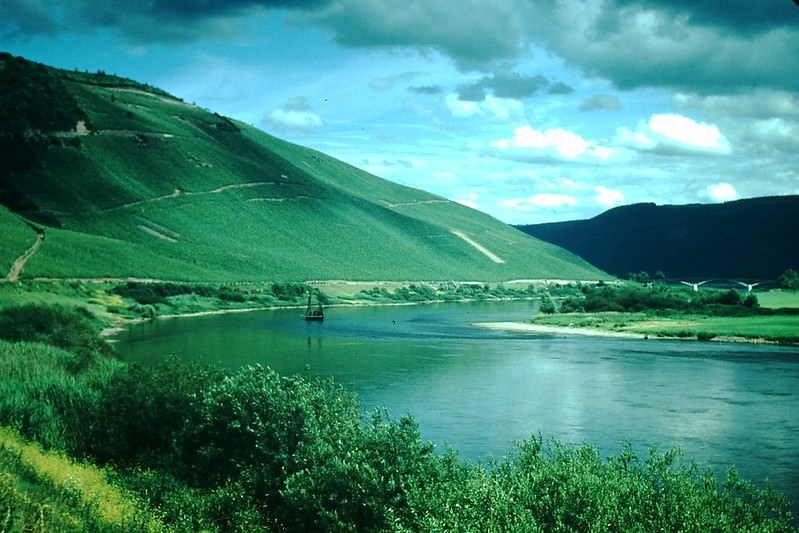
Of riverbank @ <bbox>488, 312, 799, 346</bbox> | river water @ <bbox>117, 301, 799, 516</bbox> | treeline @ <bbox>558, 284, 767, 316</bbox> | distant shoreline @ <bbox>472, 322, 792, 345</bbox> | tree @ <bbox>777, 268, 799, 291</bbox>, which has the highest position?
tree @ <bbox>777, 268, 799, 291</bbox>

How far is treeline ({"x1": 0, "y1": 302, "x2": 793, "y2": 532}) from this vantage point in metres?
18.1

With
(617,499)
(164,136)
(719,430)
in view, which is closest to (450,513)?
(617,499)

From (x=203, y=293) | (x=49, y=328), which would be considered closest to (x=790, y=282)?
(x=203, y=293)

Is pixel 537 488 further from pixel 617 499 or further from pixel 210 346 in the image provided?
pixel 210 346

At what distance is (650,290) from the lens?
388 ft

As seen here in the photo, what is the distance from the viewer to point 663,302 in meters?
110

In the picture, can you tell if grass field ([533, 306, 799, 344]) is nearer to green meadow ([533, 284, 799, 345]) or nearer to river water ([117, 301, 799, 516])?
green meadow ([533, 284, 799, 345])

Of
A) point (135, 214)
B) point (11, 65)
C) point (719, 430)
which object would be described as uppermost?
point (11, 65)

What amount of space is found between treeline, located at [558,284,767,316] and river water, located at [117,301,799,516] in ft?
79.7

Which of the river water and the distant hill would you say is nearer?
the river water

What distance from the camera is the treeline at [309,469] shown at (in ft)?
59.4

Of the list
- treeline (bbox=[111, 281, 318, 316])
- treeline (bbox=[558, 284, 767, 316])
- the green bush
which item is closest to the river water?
the green bush

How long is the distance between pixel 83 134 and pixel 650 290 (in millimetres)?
117770

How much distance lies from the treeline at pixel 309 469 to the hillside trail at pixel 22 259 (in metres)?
67.1
